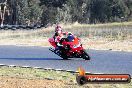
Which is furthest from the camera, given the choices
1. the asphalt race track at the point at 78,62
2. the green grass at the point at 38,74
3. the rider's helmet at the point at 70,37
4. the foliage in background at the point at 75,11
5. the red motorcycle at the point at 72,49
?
the foliage in background at the point at 75,11

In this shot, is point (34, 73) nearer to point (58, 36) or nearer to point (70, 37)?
point (70, 37)

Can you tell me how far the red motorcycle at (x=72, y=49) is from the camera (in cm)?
2045

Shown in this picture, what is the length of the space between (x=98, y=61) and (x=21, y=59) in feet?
13.8

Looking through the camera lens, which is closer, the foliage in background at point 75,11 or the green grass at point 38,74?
the green grass at point 38,74

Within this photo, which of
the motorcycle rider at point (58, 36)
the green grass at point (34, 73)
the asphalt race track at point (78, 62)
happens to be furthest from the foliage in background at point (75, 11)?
the green grass at point (34, 73)

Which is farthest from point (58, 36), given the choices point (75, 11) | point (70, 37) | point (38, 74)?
point (75, 11)

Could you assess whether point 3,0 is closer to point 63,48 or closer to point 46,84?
point 63,48

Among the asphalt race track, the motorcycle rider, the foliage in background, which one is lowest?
the foliage in background

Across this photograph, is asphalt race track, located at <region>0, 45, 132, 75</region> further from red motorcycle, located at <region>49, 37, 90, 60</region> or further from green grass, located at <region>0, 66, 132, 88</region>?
green grass, located at <region>0, 66, 132, 88</region>

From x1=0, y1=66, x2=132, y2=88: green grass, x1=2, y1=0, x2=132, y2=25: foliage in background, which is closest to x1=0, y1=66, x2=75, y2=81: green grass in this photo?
x1=0, y1=66, x2=132, y2=88: green grass

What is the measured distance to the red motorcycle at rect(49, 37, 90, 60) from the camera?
20453 mm

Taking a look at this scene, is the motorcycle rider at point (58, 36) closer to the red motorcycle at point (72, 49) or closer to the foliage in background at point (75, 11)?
the red motorcycle at point (72, 49)

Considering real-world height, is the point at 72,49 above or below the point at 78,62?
above

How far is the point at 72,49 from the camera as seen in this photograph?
20547 mm
